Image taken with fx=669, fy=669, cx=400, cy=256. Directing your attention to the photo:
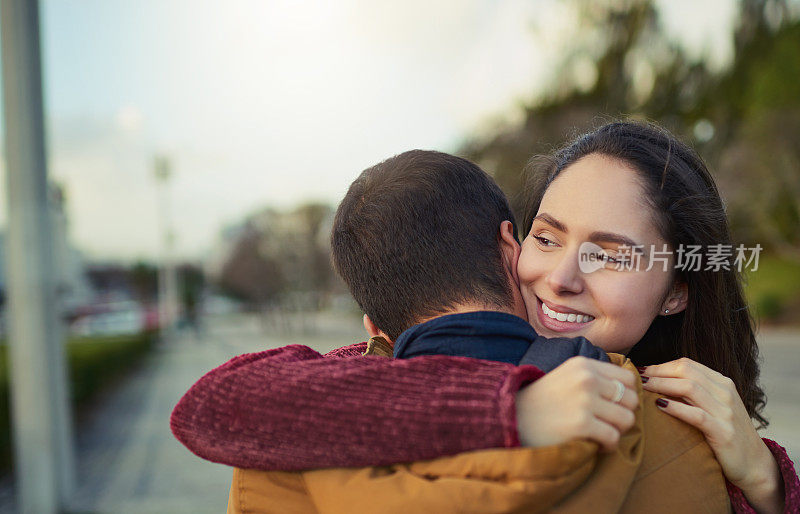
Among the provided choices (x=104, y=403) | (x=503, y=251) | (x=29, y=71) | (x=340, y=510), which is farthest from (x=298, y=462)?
(x=104, y=403)

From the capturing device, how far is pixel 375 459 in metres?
0.99

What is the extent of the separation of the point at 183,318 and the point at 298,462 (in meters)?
29.9

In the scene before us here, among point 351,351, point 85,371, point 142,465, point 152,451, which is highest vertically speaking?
point 351,351

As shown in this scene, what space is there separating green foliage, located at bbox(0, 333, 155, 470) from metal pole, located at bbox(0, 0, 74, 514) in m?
1.76

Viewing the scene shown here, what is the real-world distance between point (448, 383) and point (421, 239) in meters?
0.35

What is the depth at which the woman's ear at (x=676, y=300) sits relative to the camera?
162 centimetres

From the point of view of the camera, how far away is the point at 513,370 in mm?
1016

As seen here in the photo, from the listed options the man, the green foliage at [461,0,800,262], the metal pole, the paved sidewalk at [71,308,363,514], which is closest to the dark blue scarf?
the man

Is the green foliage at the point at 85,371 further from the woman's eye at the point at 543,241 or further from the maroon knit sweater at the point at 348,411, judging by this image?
A: the woman's eye at the point at 543,241

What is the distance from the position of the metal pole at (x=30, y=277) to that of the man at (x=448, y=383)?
380 cm

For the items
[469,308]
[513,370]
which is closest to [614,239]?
[469,308]

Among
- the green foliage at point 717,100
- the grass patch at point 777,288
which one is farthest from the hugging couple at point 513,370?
the grass patch at point 777,288

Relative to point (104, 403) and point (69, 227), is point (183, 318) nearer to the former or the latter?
point (104, 403)

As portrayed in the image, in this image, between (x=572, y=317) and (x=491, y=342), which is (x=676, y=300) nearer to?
(x=572, y=317)
